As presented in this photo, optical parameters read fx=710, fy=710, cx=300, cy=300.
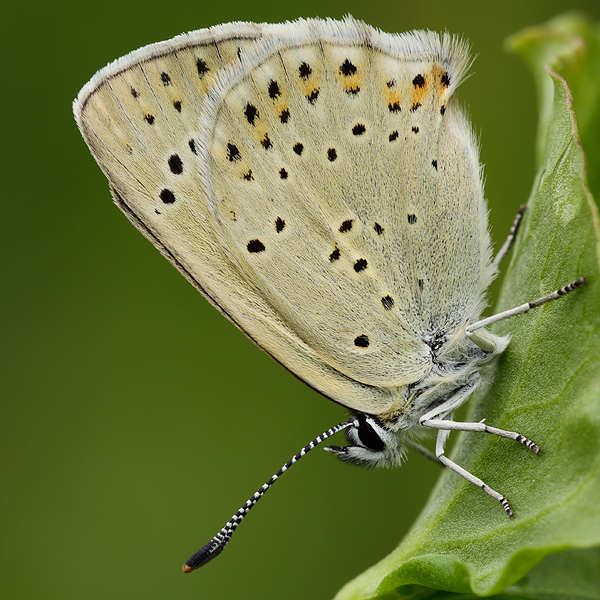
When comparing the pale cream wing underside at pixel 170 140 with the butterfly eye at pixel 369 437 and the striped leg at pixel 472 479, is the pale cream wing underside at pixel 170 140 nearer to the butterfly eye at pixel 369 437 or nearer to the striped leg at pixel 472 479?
the butterfly eye at pixel 369 437

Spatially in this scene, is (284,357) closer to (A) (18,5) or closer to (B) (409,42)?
(B) (409,42)

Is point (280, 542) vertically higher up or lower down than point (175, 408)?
lower down

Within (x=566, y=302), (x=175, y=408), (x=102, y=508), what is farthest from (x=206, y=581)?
(x=566, y=302)

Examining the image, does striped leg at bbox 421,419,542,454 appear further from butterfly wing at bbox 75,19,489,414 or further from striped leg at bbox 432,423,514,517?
butterfly wing at bbox 75,19,489,414

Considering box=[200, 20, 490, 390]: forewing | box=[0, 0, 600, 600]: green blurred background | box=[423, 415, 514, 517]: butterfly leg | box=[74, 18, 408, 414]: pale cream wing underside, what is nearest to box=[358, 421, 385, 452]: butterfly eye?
box=[200, 20, 490, 390]: forewing

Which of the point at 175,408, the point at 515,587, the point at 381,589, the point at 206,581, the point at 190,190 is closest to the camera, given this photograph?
the point at 515,587

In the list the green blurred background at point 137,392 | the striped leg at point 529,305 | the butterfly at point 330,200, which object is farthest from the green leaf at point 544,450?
the green blurred background at point 137,392
